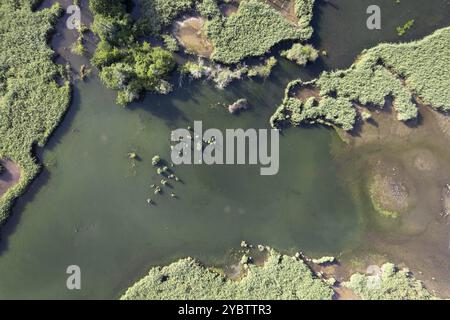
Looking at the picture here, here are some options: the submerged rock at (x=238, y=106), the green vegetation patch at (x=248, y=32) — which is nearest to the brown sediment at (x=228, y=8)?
the green vegetation patch at (x=248, y=32)

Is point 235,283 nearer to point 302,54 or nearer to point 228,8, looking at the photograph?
point 302,54

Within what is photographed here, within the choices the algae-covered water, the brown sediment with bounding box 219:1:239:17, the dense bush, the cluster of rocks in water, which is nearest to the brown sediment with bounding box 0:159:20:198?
the algae-covered water

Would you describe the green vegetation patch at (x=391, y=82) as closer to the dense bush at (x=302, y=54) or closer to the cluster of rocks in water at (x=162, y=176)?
the dense bush at (x=302, y=54)

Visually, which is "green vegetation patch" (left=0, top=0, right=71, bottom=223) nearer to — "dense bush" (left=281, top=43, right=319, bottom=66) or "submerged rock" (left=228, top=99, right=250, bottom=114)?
"submerged rock" (left=228, top=99, right=250, bottom=114)

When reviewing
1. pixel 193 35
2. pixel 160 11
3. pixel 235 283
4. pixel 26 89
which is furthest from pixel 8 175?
pixel 235 283

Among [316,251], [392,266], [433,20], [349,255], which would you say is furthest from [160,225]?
[433,20]
